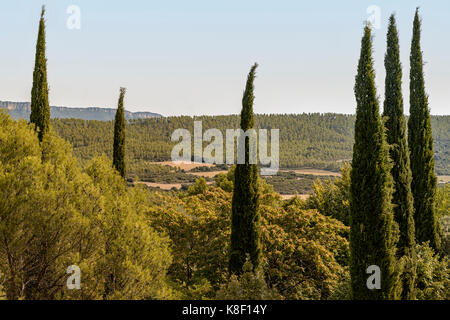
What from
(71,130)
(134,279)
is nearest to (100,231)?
(134,279)

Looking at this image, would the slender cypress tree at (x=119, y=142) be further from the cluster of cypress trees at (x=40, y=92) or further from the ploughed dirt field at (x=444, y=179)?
the ploughed dirt field at (x=444, y=179)

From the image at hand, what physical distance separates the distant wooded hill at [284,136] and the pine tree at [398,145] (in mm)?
68116

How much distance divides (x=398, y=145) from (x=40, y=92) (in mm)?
13188

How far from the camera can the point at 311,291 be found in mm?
12836

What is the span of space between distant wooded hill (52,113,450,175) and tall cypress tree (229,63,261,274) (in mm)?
69100

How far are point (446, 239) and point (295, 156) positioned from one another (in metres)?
78.1

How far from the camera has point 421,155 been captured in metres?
16.4

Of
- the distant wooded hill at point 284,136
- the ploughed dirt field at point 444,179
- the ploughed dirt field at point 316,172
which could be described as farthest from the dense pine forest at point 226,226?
the ploughed dirt field at point 316,172

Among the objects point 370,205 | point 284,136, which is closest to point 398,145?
point 370,205

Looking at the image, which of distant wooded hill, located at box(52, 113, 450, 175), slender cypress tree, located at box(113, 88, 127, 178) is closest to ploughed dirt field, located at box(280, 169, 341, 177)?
distant wooded hill, located at box(52, 113, 450, 175)
